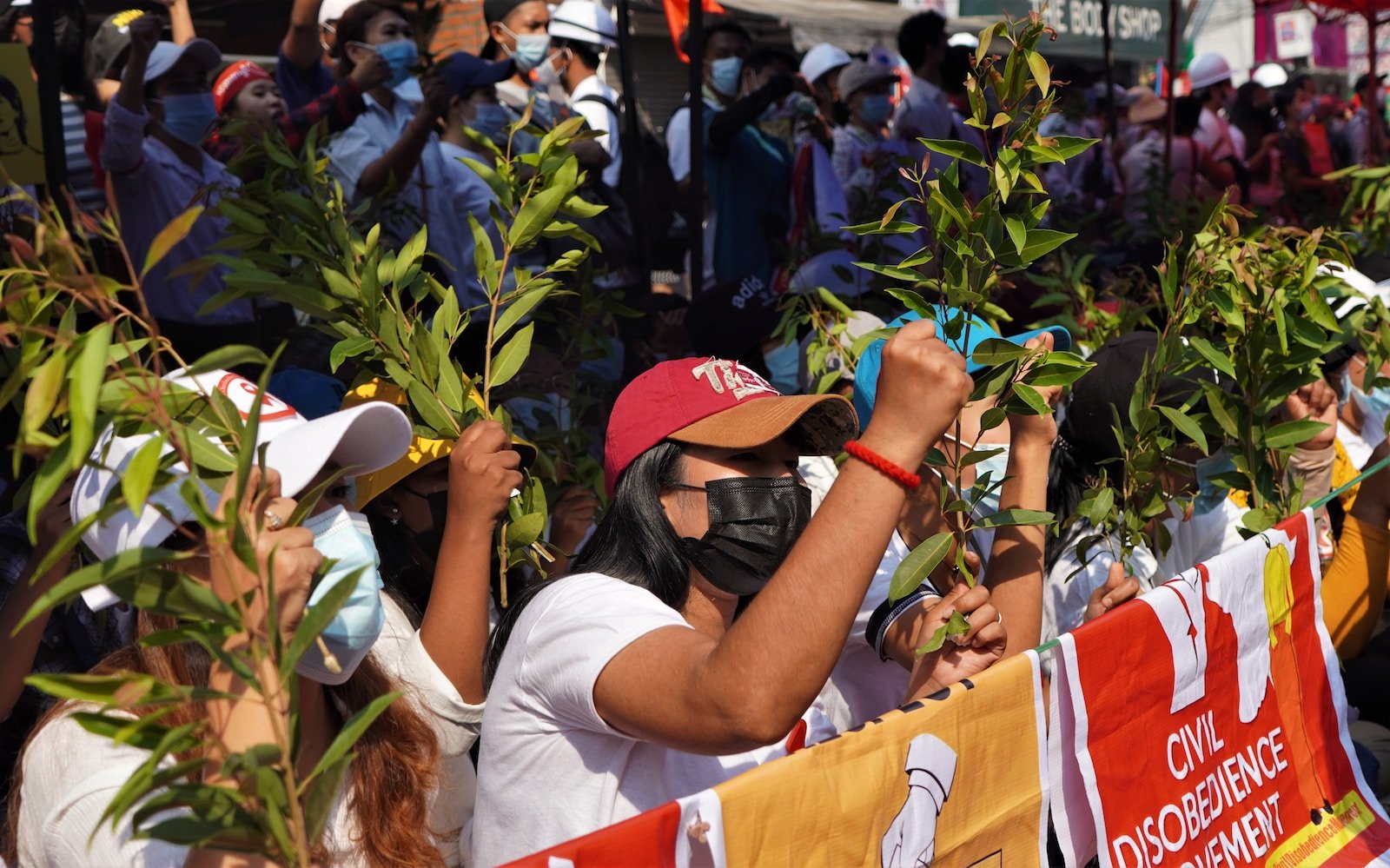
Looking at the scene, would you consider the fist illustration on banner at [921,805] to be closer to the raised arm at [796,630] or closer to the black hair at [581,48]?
the raised arm at [796,630]

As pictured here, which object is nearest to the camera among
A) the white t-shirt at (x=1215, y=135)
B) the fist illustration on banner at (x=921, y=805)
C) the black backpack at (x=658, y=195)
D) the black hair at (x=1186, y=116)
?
the fist illustration on banner at (x=921, y=805)

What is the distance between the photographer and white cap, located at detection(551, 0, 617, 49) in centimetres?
618

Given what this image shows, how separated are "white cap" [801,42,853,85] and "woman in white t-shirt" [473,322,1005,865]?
6.33 meters

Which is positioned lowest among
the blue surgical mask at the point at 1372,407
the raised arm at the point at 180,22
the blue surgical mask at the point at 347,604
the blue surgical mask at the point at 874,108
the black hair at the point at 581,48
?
the blue surgical mask at the point at 1372,407

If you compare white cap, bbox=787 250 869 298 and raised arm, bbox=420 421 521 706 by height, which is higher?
raised arm, bbox=420 421 521 706

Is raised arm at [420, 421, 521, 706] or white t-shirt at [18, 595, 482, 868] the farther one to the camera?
raised arm at [420, 421, 521, 706]

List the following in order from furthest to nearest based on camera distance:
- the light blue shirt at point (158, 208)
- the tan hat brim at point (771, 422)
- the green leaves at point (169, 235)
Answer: the light blue shirt at point (158, 208) → the tan hat brim at point (771, 422) → the green leaves at point (169, 235)

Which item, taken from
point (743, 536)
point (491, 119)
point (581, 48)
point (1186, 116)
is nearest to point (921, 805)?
point (743, 536)

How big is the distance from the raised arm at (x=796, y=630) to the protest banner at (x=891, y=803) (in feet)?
0.38

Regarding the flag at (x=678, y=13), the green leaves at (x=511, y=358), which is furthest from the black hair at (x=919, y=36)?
the green leaves at (x=511, y=358)

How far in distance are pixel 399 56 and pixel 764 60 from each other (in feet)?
8.89

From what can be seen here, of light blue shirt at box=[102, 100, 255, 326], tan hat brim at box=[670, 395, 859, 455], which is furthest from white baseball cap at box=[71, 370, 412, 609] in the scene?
light blue shirt at box=[102, 100, 255, 326]

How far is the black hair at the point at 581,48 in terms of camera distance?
244 inches

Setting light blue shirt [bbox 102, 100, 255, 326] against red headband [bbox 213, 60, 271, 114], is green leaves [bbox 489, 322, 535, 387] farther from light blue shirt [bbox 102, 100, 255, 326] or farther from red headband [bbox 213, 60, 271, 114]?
red headband [bbox 213, 60, 271, 114]
